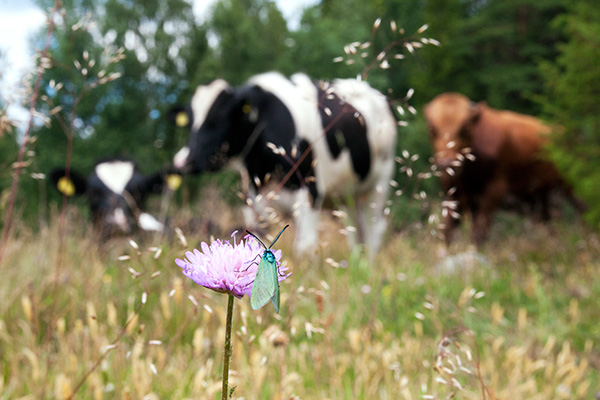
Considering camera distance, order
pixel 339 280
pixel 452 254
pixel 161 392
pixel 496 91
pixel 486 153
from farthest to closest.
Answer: pixel 496 91
pixel 486 153
pixel 452 254
pixel 339 280
pixel 161 392

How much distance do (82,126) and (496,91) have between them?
1055 centimetres

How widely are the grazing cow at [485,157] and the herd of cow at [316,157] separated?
0.01m

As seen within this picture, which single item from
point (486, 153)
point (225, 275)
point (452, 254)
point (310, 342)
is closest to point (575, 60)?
point (486, 153)

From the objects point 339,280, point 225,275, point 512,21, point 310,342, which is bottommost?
point 512,21

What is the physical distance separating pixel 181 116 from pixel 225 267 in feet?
15.2

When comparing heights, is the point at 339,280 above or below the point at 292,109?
below

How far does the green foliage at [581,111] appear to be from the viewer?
5.33 metres

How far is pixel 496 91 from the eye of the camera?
47.2 ft

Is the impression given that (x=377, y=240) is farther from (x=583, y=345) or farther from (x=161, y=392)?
(x=161, y=392)

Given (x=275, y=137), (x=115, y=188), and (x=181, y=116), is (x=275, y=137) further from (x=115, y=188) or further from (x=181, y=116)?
(x=115, y=188)

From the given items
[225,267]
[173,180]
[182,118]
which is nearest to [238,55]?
[182,118]

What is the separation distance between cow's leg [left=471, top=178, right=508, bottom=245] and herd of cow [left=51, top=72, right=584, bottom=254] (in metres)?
0.01

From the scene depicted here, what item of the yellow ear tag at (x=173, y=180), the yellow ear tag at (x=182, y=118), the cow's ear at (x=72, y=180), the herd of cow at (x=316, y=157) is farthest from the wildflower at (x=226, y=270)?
the cow's ear at (x=72, y=180)

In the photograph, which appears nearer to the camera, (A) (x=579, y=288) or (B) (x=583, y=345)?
(B) (x=583, y=345)
